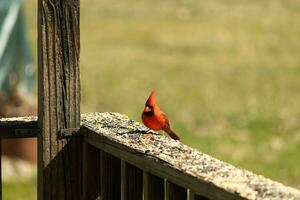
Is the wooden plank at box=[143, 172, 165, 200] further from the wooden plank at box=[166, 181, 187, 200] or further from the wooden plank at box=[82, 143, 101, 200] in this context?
the wooden plank at box=[82, 143, 101, 200]

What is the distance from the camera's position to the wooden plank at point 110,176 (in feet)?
8.91

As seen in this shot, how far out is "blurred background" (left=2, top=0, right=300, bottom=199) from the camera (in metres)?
10.2

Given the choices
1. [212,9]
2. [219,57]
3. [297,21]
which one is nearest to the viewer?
[219,57]

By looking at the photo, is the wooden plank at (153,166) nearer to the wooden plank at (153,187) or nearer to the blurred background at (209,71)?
the wooden plank at (153,187)

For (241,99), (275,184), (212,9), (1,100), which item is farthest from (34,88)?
(212,9)

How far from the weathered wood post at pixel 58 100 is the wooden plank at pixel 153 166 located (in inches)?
3.0

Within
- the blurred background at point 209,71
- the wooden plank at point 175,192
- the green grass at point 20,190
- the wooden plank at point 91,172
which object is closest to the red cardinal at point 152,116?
the wooden plank at point 91,172

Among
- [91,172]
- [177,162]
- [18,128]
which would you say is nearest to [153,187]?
[177,162]

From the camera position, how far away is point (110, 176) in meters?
2.71

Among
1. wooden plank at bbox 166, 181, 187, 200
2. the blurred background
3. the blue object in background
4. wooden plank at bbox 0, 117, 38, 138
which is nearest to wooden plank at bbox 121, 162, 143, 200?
wooden plank at bbox 166, 181, 187, 200

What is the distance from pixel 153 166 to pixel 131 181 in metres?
0.22

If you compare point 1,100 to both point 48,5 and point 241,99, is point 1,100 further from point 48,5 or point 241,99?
point 48,5

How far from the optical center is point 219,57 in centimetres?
1700

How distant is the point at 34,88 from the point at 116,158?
7.66 m
